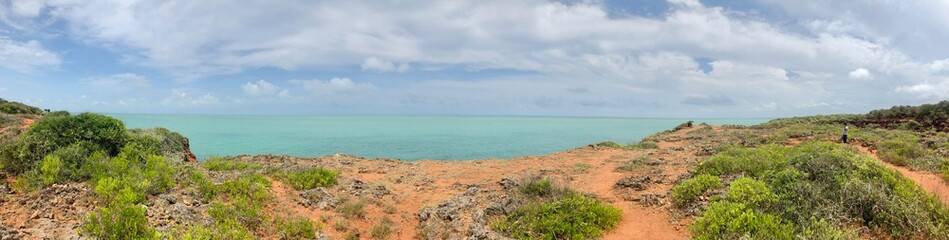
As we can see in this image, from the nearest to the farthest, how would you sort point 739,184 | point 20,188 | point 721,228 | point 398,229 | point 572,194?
point 721,228 < point 20,188 < point 739,184 < point 398,229 < point 572,194

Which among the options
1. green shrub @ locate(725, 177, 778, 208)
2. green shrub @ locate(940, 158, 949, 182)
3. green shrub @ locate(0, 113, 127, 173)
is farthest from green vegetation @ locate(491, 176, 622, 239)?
green shrub @ locate(0, 113, 127, 173)

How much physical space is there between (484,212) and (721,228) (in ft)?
17.8

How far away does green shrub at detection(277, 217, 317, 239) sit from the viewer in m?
9.27

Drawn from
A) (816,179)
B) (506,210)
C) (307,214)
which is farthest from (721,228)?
(307,214)

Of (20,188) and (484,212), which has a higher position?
(20,188)

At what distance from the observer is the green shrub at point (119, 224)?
7191 mm

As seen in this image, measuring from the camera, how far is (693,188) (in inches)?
433

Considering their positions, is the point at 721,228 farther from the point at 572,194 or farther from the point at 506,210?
the point at 506,210

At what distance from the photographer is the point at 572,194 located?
1166cm

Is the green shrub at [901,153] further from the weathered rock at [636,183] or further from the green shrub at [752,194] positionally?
the green shrub at [752,194]

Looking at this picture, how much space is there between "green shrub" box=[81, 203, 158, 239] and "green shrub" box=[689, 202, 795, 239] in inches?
388

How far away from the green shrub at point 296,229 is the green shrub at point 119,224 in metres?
2.37

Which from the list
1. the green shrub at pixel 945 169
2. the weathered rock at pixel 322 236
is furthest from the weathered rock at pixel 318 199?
the green shrub at pixel 945 169

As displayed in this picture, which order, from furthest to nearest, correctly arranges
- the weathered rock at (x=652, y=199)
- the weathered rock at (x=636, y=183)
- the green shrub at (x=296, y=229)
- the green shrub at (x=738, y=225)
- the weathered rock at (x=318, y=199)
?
the weathered rock at (x=636, y=183) → the weathered rock at (x=318, y=199) → the weathered rock at (x=652, y=199) → the green shrub at (x=296, y=229) → the green shrub at (x=738, y=225)
